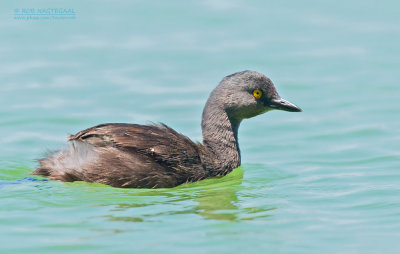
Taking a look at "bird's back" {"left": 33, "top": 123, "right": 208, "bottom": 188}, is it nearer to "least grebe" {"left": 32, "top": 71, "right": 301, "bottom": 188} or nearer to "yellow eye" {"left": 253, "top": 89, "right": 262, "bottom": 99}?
"least grebe" {"left": 32, "top": 71, "right": 301, "bottom": 188}

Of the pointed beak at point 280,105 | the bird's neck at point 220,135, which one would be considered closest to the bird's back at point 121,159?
the bird's neck at point 220,135

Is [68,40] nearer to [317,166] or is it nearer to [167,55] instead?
[167,55]

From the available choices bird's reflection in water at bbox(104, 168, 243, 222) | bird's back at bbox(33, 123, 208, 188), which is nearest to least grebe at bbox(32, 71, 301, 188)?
bird's back at bbox(33, 123, 208, 188)

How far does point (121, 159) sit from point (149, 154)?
1.16 feet

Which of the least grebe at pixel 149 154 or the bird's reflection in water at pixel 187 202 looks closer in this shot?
the bird's reflection in water at pixel 187 202

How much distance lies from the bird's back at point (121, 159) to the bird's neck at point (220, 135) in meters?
0.81

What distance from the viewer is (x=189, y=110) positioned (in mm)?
14320

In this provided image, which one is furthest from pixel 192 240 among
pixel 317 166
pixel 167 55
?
pixel 167 55

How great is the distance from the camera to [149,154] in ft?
34.4

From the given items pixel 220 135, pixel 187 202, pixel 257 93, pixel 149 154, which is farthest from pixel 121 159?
pixel 257 93

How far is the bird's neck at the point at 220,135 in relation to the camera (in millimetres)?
11492

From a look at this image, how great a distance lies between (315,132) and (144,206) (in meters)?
4.74

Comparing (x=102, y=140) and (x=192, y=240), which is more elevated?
(x=102, y=140)

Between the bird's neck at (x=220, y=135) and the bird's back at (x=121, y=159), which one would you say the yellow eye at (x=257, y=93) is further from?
the bird's back at (x=121, y=159)
